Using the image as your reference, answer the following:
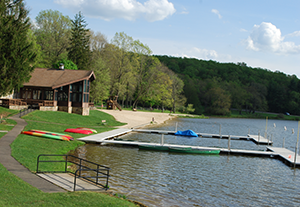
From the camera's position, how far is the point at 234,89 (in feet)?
406

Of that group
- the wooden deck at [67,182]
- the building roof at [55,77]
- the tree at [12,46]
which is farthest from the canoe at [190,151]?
the building roof at [55,77]

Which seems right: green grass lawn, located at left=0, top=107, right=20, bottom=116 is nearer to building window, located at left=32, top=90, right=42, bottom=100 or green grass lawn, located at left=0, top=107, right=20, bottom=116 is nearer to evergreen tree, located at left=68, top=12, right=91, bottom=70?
building window, located at left=32, top=90, right=42, bottom=100

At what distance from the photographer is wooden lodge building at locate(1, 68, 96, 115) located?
1521 inches

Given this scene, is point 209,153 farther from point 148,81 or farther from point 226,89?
point 226,89

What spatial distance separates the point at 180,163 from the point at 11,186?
13005 mm

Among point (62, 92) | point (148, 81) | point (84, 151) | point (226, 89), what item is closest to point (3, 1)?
point (84, 151)

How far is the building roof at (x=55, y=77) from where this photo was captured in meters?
38.7

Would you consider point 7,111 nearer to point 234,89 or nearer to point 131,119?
point 131,119

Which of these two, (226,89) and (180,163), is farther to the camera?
(226,89)

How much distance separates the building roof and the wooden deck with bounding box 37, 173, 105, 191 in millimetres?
27505

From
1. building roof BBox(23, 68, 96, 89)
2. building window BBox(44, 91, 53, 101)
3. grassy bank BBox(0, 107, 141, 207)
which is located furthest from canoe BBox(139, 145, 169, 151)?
building window BBox(44, 91, 53, 101)

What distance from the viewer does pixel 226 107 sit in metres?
110

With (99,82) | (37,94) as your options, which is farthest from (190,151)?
(99,82)

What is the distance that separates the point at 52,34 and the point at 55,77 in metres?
25.4
